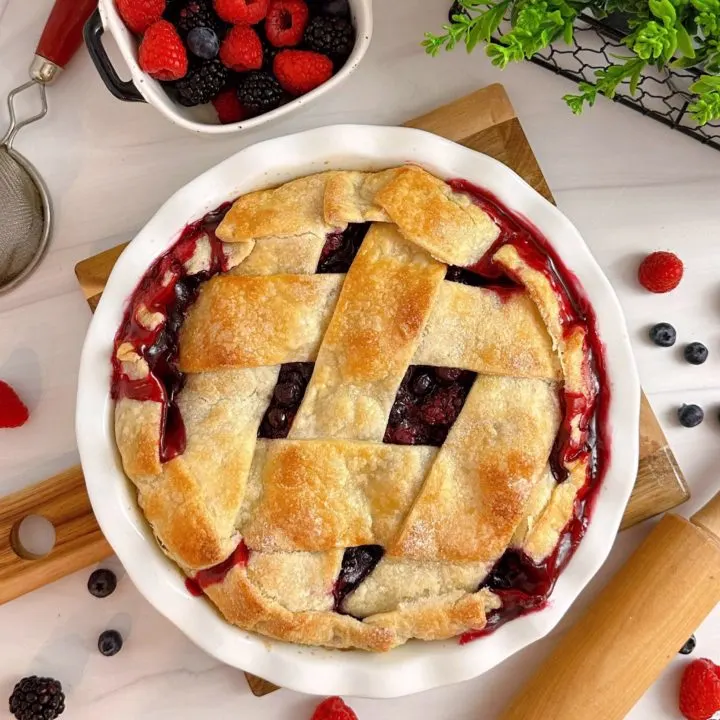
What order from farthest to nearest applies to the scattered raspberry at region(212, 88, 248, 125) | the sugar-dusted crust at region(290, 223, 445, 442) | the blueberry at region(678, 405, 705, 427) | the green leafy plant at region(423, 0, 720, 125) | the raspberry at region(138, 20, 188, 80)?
1. the blueberry at region(678, 405, 705, 427)
2. the scattered raspberry at region(212, 88, 248, 125)
3. the raspberry at region(138, 20, 188, 80)
4. the sugar-dusted crust at region(290, 223, 445, 442)
5. the green leafy plant at region(423, 0, 720, 125)

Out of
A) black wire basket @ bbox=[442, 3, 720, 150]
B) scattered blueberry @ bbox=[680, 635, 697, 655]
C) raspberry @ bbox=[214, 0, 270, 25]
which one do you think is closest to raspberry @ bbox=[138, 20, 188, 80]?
raspberry @ bbox=[214, 0, 270, 25]

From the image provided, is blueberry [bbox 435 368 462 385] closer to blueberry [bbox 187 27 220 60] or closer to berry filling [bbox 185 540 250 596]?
berry filling [bbox 185 540 250 596]

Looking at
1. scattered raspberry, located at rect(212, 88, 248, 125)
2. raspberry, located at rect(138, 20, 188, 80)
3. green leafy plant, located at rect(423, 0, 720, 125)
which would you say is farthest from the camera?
scattered raspberry, located at rect(212, 88, 248, 125)

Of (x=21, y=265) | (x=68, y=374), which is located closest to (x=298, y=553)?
(x=68, y=374)

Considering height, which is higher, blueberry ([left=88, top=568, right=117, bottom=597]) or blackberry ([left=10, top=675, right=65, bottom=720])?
blueberry ([left=88, top=568, right=117, bottom=597])

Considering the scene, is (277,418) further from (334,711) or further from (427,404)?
(334,711)

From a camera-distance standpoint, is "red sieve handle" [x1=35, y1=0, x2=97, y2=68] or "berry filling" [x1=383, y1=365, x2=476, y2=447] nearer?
"berry filling" [x1=383, y1=365, x2=476, y2=447]

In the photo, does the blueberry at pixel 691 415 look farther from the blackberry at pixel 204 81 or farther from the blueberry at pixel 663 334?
the blackberry at pixel 204 81
